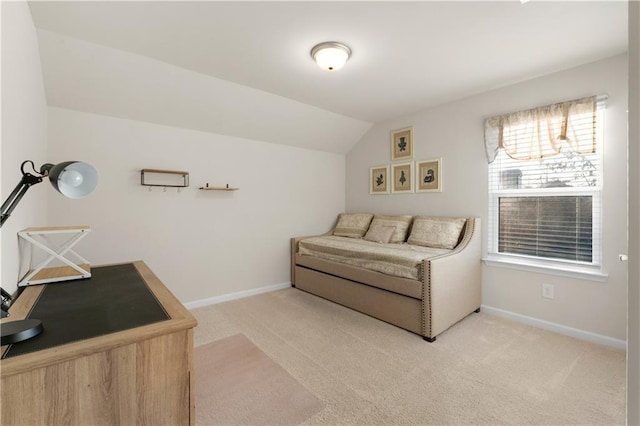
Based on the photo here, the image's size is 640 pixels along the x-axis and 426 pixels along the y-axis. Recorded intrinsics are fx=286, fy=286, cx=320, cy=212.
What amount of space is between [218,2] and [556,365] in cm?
329

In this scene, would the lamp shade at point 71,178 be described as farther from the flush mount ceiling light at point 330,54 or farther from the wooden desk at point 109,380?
the flush mount ceiling light at point 330,54

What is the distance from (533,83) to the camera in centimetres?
271

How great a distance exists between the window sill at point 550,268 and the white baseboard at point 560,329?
17.9 inches

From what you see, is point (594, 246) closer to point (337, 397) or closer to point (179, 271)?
point (337, 397)

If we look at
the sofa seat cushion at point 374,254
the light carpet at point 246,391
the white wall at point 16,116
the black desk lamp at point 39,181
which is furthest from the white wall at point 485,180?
the white wall at point 16,116

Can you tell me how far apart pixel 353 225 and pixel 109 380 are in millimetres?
3468

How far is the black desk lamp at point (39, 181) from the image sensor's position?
0.83 metres

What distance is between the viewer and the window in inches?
95.5

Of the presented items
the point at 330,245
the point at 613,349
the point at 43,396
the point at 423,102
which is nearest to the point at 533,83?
the point at 423,102

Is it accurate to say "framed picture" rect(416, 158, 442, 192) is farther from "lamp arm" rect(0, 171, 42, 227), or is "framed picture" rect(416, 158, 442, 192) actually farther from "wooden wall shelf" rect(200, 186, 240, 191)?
"lamp arm" rect(0, 171, 42, 227)

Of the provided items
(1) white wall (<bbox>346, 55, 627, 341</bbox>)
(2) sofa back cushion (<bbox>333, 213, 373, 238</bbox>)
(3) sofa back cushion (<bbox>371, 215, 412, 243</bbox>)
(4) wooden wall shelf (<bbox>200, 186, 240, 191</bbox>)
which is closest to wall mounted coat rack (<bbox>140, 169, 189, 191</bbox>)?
(4) wooden wall shelf (<bbox>200, 186, 240, 191</bbox>)

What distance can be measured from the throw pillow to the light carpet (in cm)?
193

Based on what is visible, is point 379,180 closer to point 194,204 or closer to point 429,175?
point 429,175

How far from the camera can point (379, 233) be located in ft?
11.8
